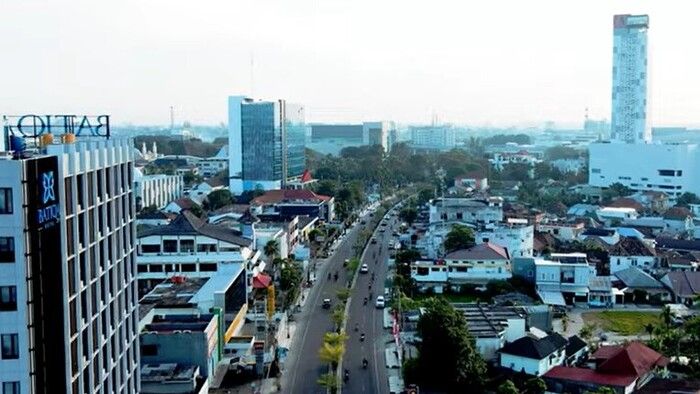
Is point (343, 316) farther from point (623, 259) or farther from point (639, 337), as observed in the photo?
point (623, 259)

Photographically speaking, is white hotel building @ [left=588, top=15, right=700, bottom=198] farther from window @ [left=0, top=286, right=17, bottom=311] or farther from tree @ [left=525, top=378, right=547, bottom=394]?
window @ [left=0, top=286, right=17, bottom=311]

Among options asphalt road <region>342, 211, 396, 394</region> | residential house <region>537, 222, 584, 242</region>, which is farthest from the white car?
residential house <region>537, 222, 584, 242</region>

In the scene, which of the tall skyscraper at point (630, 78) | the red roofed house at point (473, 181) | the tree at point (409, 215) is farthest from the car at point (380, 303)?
the tall skyscraper at point (630, 78)

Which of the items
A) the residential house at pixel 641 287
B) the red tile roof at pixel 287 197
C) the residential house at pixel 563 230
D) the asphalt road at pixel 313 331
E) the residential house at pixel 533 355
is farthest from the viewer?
the red tile roof at pixel 287 197

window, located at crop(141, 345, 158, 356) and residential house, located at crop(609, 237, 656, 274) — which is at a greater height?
window, located at crop(141, 345, 158, 356)

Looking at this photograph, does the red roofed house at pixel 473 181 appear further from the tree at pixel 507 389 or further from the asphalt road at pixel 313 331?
the tree at pixel 507 389

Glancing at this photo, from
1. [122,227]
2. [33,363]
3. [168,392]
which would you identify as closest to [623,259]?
[168,392]

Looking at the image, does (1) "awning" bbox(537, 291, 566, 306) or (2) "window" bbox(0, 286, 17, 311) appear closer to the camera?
(2) "window" bbox(0, 286, 17, 311)
